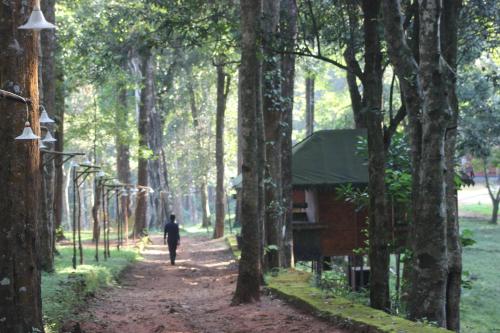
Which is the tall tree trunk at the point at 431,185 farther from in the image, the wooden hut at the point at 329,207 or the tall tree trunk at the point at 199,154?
the tall tree trunk at the point at 199,154

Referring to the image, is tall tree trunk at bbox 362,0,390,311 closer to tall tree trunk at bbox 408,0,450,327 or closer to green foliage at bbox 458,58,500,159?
tall tree trunk at bbox 408,0,450,327

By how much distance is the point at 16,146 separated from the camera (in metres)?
7.58

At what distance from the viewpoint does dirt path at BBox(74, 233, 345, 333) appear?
33.0 feet

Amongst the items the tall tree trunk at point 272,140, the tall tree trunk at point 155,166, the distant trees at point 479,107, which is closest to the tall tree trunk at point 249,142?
the tall tree trunk at point 272,140

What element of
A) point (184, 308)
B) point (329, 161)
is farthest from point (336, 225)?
point (184, 308)

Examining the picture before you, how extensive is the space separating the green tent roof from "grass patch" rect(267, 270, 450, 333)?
5990 mm

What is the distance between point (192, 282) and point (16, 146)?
11.3 m

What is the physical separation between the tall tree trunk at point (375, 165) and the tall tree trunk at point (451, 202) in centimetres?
120

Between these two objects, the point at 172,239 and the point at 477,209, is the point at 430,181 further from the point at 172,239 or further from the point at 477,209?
the point at 477,209

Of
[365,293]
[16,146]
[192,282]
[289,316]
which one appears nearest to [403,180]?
[365,293]

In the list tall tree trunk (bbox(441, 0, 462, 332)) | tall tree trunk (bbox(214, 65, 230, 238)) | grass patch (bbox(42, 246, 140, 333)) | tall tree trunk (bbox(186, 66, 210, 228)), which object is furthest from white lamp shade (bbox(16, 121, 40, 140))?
tall tree trunk (bbox(186, 66, 210, 228))

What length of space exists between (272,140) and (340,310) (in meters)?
6.91

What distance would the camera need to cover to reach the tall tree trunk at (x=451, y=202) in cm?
1014

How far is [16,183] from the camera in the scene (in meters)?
7.52
